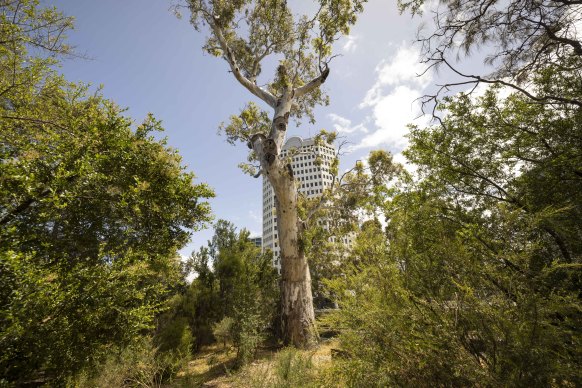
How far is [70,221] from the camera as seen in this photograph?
4785mm

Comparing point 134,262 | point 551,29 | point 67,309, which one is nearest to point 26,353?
point 67,309

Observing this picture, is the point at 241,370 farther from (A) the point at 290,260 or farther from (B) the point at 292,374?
(A) the point at 290,260

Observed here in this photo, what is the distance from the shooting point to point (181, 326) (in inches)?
→ 339

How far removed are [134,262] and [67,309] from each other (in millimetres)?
1247

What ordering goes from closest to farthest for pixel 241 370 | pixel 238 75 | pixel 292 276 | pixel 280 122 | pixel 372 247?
pixel 372 247 → pixel 241 370 → pixel 292 276 → pixel 280 122 → pixel 238 75

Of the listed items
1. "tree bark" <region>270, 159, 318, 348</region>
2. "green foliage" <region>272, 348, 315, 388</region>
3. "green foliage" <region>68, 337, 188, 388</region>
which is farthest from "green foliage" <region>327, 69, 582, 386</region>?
"tree bark" <region>270, 159, 318, 348</region>

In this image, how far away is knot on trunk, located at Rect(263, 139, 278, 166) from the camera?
9.36 meters

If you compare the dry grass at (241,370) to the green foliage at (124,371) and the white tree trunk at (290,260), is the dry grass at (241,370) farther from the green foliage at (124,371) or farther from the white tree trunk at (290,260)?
the white tree trunk at (290,260)

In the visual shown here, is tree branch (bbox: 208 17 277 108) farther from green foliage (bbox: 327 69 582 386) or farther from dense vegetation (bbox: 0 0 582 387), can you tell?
green foliage (bbox: 327 69 582 386)

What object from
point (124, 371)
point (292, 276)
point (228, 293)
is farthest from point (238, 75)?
point (124, 371)

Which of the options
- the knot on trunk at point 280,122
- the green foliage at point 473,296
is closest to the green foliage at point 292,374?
the green foliage at point 473,296

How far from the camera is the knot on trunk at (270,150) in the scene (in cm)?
936

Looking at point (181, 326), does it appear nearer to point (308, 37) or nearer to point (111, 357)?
point (111, 357)

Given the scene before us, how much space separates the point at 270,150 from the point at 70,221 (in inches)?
239
